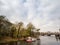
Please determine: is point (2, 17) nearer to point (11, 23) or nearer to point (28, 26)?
point (11, 23)

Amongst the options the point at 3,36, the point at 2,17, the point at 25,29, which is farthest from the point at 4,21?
the point at 25,29

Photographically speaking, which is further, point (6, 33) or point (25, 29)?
point (25, 29)

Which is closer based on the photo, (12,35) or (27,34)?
(12,35)

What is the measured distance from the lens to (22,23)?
89.6 meters

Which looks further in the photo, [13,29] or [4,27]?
[13,29]

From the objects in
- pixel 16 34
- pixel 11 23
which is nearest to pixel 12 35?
pixel 16 34

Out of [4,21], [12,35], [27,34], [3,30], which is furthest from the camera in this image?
[27,34]

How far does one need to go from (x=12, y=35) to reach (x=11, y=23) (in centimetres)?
857

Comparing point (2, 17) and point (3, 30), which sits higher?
point (2, 17)

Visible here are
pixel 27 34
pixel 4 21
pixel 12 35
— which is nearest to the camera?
pixel 4 21

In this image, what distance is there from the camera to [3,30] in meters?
77.0

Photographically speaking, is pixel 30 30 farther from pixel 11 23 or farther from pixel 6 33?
pixel 6 33

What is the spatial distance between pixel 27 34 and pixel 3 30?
2112 centimetres

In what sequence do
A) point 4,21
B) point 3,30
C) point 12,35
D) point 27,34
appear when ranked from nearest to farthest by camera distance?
1. point 3,30
2. point 4,21
3. point 12,35
4. point 27,34
